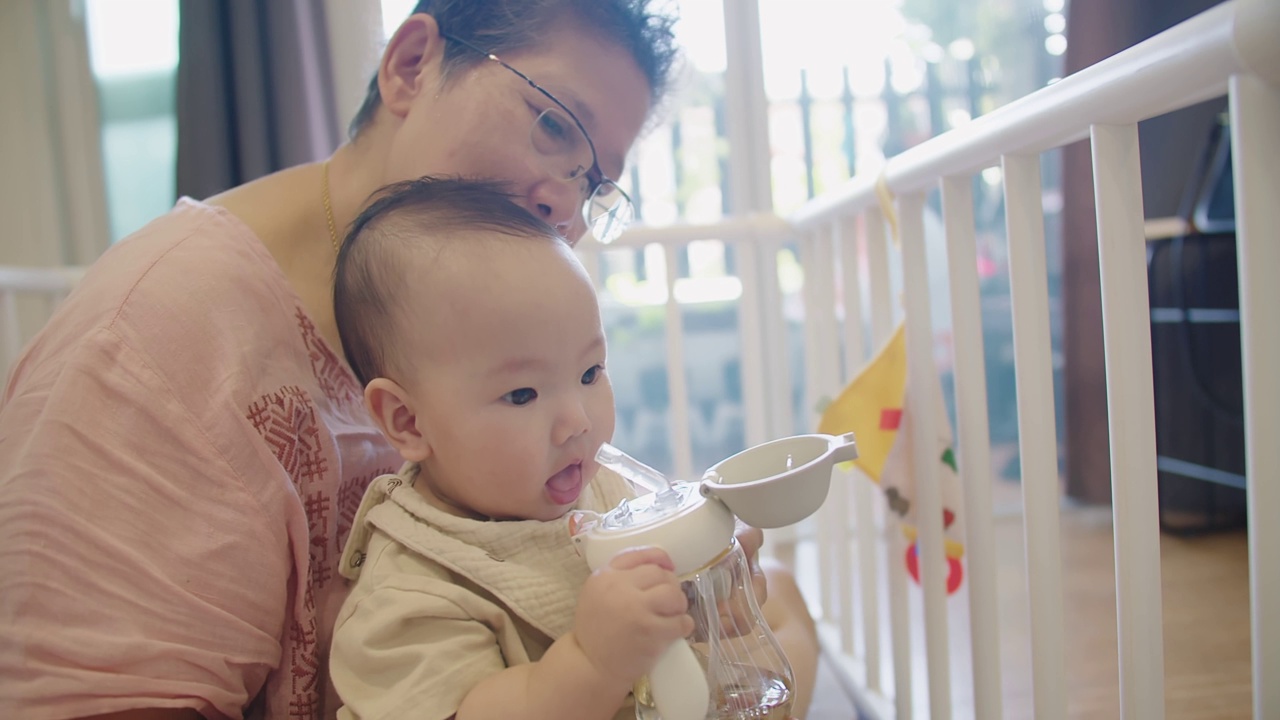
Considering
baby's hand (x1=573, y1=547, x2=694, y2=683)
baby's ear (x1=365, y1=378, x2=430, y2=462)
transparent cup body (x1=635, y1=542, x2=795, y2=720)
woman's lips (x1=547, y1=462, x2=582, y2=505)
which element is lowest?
transparent cup body (x1=635, y1=542, x2=795, y2=720)

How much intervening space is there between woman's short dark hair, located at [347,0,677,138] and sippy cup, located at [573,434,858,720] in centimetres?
47

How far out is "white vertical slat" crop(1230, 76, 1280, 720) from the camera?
42 cm

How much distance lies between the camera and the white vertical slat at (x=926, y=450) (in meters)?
0.86

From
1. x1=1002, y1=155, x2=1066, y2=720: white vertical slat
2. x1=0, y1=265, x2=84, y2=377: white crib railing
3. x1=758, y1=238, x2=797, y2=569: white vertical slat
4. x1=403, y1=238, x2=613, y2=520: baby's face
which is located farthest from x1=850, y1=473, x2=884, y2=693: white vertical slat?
x1=0, y1=265, x2=84, y2=377: white crib railing

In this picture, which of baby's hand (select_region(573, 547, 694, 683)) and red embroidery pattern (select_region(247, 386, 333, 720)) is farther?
red embroidery pattern (select_region(247, 386, 333, 720))

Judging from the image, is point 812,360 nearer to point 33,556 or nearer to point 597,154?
point 597,154

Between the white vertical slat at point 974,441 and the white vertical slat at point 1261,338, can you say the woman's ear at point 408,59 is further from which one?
the white vertical slat at point 1261,338

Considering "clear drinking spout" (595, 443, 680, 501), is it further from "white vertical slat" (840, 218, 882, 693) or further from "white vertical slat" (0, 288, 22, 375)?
"white vertical slat" (0, 288, 22, 375)

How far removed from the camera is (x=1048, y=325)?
0.66 meters

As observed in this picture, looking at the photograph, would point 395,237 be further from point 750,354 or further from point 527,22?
point 750,354

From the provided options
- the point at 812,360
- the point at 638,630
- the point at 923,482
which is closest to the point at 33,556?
the point at 638,630

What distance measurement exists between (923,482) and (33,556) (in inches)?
30.3

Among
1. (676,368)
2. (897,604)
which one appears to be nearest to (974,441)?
(897,604)

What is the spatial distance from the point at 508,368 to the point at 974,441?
411mm
